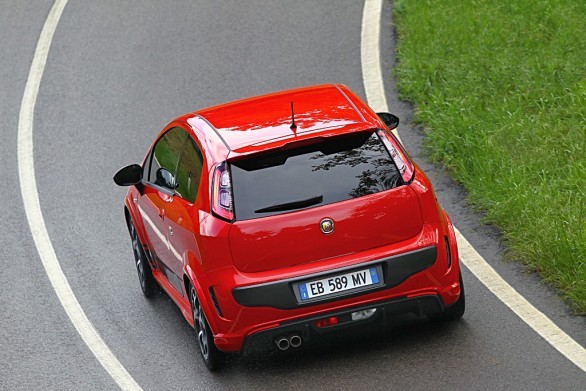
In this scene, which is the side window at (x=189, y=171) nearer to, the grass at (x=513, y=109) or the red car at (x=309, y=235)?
the red car at (x=309, y=235)

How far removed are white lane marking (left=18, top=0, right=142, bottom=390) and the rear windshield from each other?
165 cm

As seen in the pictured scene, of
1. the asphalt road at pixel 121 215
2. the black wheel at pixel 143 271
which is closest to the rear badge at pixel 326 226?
the asphalt road at pixel 121 215

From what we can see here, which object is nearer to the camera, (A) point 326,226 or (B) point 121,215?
(A) point 326,226

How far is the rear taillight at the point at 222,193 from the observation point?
9250mm

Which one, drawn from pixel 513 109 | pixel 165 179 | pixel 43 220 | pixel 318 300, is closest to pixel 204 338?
pixel 318 300

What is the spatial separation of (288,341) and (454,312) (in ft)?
4.39

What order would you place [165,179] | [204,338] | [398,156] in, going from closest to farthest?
[398,156], [204,338], [165,179]

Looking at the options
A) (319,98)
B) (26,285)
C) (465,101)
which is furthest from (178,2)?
(319,98)

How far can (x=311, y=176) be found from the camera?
9.27 m

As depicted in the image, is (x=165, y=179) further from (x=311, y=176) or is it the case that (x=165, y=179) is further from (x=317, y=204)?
(x=317, y=204)

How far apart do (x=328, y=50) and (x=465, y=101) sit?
Result: 3.80 meters

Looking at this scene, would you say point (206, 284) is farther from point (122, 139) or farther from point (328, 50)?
point (328, 50)

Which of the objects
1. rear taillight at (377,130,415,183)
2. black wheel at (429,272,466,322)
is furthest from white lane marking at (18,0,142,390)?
rear taillight at (377,130,415,183)

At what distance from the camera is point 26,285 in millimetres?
12773
